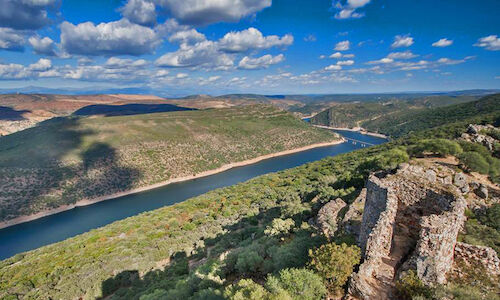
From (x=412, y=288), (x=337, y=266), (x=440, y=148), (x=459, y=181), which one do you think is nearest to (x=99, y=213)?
(x=337, y=266)

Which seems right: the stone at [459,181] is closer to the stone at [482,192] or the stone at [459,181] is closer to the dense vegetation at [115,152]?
the stone at [482,192]

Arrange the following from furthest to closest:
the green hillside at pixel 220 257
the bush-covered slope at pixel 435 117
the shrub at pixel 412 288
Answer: the bush-covered slope at pixel 435 117, the green hillside at pixel 220 257, the shrub at pixel 412 288

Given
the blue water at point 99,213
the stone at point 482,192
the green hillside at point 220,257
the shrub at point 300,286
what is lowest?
Result: the blue water at point 99,213

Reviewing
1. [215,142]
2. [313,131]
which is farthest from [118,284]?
[313,131]

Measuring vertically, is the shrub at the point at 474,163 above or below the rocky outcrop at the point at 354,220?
above

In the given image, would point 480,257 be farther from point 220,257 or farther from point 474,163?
point 474,163

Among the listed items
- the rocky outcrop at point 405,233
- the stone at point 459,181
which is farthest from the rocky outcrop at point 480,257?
the stone at point 459,181

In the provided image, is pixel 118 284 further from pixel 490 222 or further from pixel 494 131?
pixel 494 131
